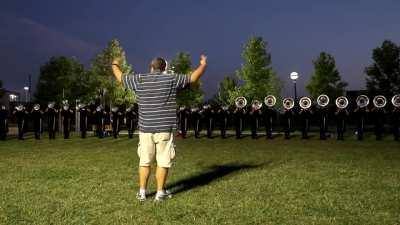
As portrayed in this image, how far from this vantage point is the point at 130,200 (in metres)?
8.31

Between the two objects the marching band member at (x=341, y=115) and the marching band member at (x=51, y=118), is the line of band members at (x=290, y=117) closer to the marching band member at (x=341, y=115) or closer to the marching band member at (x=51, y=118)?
the marching band member at (x=341, y=115)

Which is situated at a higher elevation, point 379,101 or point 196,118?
point 379,101

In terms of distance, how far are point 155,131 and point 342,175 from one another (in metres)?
5.09

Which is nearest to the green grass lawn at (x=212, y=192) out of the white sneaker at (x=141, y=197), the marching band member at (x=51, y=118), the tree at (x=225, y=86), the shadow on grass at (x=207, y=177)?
the shadow on grass at (x=207, y=177)

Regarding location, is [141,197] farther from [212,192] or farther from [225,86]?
[225,86]

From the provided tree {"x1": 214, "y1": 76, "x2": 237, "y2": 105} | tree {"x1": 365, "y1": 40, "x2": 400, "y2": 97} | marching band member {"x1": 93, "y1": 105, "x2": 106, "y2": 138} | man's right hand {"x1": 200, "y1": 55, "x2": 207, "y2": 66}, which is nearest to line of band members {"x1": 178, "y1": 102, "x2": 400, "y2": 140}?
marching band member {"x1": 93, "y1": 105, "x2": 106, "y2": 138}

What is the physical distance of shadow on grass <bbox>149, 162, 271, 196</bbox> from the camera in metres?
9.84

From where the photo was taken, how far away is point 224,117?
2886cm

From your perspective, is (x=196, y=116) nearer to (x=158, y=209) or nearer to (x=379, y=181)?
(x=379, y=181)

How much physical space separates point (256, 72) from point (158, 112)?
4870 centimetres

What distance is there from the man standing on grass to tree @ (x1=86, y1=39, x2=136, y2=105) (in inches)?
1900

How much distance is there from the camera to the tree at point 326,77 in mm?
63938

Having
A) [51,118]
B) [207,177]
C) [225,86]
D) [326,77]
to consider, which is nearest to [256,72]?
[326,77]

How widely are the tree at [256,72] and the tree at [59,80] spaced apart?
2487 centimetres
